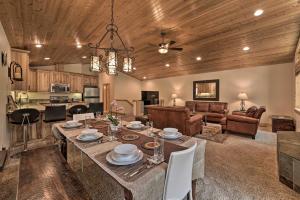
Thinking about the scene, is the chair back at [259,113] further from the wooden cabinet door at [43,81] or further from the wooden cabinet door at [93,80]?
the wooden cabinet door at [43,81]

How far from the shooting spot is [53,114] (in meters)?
3.71

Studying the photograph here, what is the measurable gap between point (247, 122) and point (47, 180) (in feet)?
15.9

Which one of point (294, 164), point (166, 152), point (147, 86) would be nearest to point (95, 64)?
point (166, 152)

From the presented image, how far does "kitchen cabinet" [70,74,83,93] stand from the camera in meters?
7.52

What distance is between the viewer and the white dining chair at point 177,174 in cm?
116

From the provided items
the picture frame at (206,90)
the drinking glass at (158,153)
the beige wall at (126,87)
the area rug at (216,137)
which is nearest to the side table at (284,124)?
the area rug at (216,137)

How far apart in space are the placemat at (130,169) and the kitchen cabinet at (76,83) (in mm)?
7222

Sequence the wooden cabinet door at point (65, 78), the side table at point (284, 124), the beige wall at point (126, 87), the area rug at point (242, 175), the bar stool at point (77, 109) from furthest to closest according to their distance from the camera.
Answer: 1. the beige wall at point (126, 87)
2. the wooden cabinet door at point (65, 78)
3. the side table at point (284, 124)
4. the bar stool at point (77, 109)
5. the area rug at point (242, 175)

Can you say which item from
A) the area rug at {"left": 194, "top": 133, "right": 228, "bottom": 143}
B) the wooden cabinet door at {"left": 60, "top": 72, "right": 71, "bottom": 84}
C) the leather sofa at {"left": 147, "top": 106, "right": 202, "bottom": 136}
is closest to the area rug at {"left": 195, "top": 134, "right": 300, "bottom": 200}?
the area rug at {"left": 194, "top": 133, "right": 228, "bottom": 143}

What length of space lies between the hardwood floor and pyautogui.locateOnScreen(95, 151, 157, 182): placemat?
37 centimetres

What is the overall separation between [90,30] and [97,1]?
133 cm

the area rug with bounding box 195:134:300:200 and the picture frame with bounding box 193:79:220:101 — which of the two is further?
the picture frame with bounding box 193:79:220:101

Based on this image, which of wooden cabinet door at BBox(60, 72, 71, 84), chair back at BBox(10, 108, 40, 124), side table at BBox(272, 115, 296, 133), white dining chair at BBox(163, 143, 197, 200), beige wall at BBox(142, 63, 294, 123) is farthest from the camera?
wooden cabinet door at BBox(60, 72, 71, 84)

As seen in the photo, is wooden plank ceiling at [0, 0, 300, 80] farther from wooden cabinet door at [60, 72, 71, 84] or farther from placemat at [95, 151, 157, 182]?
placemat at [95, 151, 157, 182]
